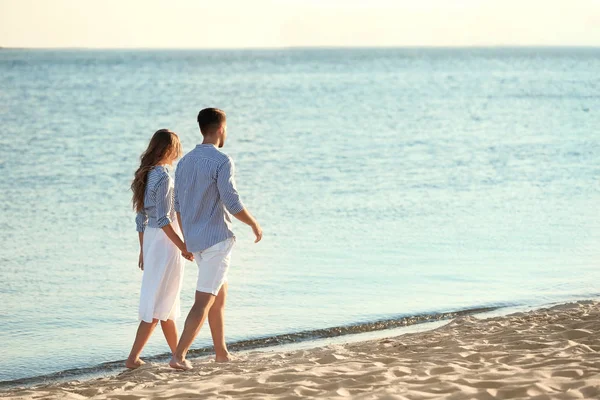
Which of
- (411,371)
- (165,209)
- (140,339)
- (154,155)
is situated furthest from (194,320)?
(411,371)

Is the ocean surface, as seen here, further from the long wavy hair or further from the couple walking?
the long wavy hair

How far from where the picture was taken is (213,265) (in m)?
6.43

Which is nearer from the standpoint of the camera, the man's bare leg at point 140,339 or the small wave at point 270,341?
the man's bare leg at point 140,339

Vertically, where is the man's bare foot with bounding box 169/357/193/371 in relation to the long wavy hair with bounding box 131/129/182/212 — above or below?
below

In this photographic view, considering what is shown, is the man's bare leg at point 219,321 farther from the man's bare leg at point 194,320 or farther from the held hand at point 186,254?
the held hand at point 186,254

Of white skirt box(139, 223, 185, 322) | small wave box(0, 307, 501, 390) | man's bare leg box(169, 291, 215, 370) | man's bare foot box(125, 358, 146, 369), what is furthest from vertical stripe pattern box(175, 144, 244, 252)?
small wave box(0, 307, 501, 390)

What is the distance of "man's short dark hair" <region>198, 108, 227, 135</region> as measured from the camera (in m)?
6.36

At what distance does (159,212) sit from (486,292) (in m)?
4.31

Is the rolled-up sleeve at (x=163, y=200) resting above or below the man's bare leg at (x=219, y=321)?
above

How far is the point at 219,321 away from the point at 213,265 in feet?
1.67

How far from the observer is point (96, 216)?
47.6 ft

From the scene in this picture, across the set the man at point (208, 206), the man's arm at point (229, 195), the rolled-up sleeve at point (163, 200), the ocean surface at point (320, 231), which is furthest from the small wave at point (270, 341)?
the man's arm at point (229, 195)

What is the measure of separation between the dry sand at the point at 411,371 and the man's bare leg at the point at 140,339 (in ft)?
0.32

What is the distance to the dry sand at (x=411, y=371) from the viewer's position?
212 inches
